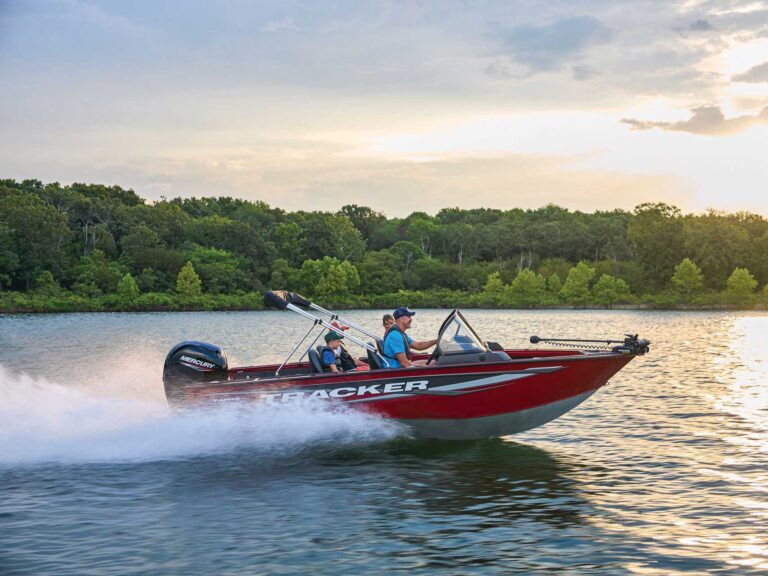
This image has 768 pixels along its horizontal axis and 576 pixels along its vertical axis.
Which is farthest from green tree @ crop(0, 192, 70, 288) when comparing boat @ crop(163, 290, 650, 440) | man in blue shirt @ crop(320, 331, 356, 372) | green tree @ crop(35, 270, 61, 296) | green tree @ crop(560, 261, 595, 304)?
boat @ crop(163, 290, 650, 440)

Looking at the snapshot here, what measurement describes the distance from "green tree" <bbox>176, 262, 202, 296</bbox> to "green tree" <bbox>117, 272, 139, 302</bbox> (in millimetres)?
6857

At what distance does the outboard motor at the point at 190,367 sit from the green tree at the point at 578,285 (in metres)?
124

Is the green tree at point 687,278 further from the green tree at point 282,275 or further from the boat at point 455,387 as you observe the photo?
the boat at point 455,387

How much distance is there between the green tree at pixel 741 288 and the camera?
126438mm

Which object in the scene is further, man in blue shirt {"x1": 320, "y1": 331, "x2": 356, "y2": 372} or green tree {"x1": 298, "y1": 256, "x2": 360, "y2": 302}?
green tree {"x1": 298, "y1": 256, "x2": 360, "y2": 302}

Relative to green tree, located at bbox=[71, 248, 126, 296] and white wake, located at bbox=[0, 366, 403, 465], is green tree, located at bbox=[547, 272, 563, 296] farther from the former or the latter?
white wake, located at bbox=[0, 366, 403, 465]

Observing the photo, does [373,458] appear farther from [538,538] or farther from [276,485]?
[538,538]

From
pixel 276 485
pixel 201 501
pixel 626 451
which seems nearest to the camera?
pixel 201 501

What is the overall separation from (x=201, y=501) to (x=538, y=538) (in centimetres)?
438

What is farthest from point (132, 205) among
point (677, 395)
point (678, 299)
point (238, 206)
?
point (677, 395)

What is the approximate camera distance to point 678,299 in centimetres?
12938

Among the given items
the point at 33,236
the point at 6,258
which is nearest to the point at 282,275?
the point at 33,236

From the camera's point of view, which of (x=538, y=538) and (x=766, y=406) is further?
(x=766, y=406)

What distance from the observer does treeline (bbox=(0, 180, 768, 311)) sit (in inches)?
4793
